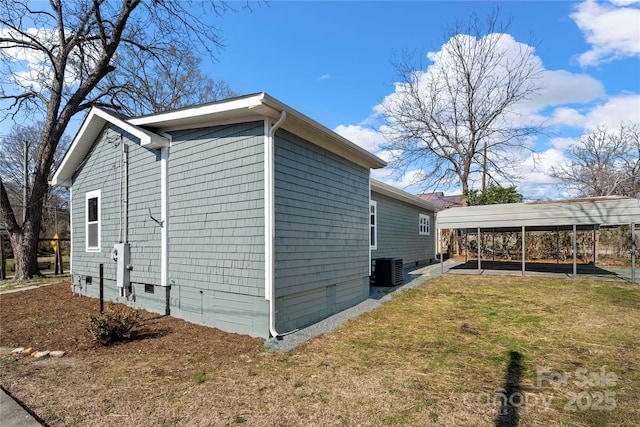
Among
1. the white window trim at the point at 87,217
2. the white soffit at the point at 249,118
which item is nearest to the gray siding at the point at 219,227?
the white soffit at the point at 249,118

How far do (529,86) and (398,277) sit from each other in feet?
55.2

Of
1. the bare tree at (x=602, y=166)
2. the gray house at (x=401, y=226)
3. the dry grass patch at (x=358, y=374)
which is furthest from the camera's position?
the bare tree at (x=602, y=166)

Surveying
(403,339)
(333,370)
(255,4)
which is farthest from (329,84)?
(333,370)

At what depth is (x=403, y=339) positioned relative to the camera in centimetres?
536

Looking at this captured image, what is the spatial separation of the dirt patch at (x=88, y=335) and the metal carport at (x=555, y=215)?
28.5 ft

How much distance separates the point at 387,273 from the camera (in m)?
10.2

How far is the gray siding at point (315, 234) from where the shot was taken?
18.4 feet

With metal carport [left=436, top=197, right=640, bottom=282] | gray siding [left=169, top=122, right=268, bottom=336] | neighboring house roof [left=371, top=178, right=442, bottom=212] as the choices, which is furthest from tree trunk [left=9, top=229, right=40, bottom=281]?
metal carport [left=436, top=197, right=640, bottom=282]

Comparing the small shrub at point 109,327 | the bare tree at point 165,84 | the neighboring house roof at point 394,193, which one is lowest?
the small shrub at point 109,327

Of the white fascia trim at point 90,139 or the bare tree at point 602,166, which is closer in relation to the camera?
the white fascia trim at point 90,139

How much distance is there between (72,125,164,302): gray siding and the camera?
6934 mm

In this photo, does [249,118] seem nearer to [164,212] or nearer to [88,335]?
[164,212]

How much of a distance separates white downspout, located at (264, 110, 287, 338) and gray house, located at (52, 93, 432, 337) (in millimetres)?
16

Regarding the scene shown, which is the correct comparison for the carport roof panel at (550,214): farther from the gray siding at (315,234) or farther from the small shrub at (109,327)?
the small shrub at (109,327)
